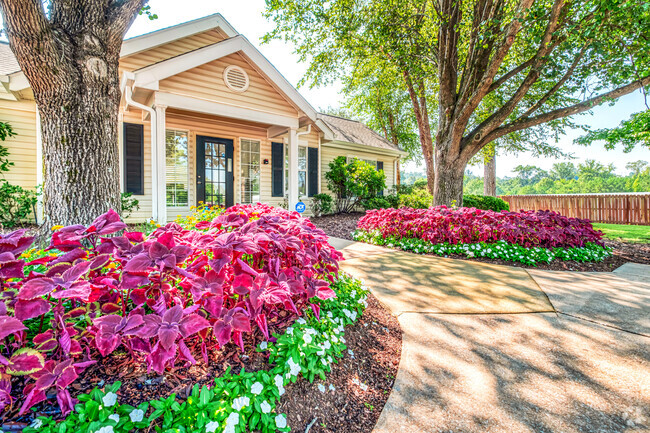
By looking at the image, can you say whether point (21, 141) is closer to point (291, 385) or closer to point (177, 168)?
point (177, 168)

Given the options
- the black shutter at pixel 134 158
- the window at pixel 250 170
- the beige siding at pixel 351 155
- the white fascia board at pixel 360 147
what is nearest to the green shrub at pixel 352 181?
the beige siding at pixel 351 155

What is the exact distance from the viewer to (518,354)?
193cm

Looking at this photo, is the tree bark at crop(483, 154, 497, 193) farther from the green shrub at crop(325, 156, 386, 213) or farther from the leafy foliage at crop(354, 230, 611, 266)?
the leafy foliage at crop(354, 230, 611, 266)

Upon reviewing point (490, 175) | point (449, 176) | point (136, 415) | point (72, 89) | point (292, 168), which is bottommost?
point (136, 415)

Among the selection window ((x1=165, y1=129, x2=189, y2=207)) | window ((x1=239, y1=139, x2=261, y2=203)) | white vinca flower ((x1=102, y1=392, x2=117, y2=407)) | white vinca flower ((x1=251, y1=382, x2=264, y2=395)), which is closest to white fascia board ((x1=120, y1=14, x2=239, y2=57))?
window ((x1=165, y1=129, x2=189, y2=207))

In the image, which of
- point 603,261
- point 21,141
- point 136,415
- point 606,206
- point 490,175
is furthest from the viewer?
point 490,175

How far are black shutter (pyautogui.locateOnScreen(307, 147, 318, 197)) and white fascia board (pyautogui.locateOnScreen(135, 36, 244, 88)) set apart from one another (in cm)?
430

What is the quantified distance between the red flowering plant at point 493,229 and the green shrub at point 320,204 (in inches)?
181

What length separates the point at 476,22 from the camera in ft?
21.1

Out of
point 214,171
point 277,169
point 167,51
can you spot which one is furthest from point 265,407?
point 167,51

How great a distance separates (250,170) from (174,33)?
3.87 m

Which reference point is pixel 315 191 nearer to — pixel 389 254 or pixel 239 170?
pixel 239 170

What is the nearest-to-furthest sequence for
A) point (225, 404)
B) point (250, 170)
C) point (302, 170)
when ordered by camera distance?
point (225, 404) < point (250, 170) < point (302, 170)

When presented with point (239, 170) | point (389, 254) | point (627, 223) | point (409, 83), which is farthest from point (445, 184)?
point (627, 223)
